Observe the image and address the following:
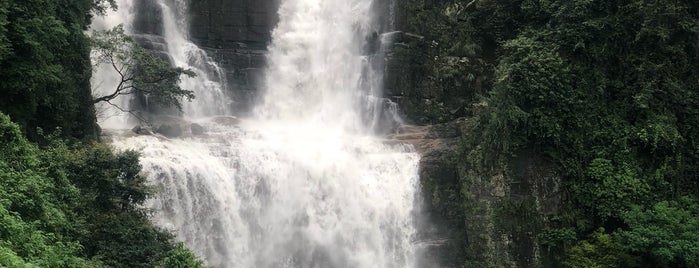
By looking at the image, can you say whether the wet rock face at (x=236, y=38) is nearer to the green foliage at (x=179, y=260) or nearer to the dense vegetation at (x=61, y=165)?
the dense vegetation at (x=61, y=165)

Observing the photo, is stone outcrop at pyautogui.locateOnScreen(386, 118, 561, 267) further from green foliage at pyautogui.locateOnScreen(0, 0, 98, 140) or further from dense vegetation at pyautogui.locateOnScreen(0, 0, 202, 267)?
green foliage at pyautogui.locateOnScreen(0, 0, 98, 140)

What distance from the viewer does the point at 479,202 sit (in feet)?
67.5

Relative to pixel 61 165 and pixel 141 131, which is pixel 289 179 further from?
pixel 61 165

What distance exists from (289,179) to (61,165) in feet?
28.7

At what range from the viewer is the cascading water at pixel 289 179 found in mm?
19188

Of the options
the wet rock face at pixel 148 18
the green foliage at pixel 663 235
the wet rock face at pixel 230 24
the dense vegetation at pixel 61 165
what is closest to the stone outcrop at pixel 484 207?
the green foliage at pixel 663 235

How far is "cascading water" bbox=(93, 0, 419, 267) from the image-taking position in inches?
755

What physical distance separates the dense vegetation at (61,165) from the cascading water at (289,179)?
1.72 m

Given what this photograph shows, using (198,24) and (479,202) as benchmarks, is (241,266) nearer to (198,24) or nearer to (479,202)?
(479,202)

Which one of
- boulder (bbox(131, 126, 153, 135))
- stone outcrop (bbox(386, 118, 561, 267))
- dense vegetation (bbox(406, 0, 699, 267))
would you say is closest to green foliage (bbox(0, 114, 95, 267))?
boulder (bbox(131, 126, 153, 135))

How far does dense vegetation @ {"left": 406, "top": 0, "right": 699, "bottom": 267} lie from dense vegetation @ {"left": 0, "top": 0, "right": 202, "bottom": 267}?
38.0 ft

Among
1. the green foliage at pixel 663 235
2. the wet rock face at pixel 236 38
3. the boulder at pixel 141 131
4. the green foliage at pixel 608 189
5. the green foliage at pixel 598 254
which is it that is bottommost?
the green foliage at pixel 598 254

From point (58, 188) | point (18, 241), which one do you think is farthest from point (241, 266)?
point (18, 241)

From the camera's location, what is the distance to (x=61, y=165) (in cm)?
1441
